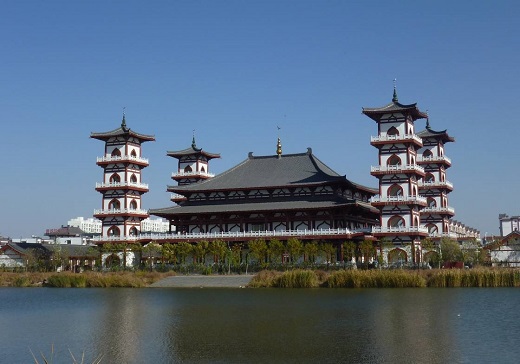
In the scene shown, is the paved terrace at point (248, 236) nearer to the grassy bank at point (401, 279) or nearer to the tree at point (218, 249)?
the tree at point (218, 249)

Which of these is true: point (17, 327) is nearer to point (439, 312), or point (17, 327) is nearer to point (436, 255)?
point (439, 312)

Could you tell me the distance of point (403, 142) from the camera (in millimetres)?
77062

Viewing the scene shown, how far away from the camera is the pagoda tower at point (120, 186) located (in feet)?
301

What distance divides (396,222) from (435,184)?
2245cm

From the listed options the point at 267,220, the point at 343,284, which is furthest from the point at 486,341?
the point at 267,220

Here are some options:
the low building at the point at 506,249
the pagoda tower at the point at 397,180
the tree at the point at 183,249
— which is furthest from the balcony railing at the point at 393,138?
the tree at the point at 183,249

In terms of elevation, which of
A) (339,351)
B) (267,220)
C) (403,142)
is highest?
(403,142)

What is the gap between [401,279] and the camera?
58250 mm

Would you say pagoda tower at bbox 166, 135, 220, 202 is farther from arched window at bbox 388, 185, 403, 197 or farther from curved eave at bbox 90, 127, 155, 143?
arched window at bbox 388, 185, 403, 197

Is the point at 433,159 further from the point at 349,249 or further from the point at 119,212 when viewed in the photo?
the point at 119,212

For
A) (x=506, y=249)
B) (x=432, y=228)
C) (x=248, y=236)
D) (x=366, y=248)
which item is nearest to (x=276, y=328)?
(x=366, y=248)

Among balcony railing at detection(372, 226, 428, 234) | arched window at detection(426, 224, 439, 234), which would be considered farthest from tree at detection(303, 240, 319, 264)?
arched window at detection(426, 224, 439, 234)

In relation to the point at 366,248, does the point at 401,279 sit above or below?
below

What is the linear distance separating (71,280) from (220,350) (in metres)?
50.2
